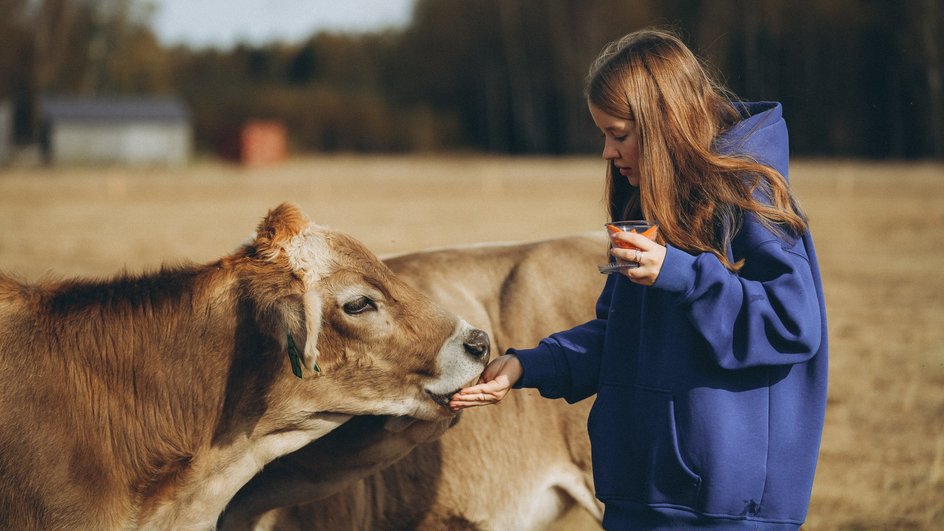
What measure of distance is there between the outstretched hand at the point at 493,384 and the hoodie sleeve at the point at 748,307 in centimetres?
85

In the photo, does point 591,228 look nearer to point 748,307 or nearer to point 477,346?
point 477,346

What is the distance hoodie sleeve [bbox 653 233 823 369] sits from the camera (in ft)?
9.50

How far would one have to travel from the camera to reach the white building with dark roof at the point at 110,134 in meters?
57.9

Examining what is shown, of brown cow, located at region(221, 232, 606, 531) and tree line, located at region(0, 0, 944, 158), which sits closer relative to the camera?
brown cow, located at region(221, 232, 606, 531)

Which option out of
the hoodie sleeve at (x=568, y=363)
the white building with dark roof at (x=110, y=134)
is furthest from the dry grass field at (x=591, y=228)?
the white building with dark roof at (x=110, y=134)

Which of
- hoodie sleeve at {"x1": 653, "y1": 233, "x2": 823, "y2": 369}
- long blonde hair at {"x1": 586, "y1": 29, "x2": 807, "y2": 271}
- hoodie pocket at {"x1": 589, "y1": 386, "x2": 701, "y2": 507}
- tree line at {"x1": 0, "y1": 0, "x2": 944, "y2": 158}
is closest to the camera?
hoodie sleeve at {"x1": 653, "y1": 233, "x2": 823, "y2": 369}

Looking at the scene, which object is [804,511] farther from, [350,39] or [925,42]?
[350,39]

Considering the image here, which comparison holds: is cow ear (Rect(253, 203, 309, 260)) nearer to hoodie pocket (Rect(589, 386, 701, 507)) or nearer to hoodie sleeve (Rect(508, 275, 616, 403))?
hoodie sleeve (Rect(508, 275, 616, 403))

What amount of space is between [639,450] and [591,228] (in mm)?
15919

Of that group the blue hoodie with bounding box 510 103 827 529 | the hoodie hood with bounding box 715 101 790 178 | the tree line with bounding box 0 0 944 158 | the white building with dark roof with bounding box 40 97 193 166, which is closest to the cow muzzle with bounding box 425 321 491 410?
the blue hoodie with bounding box 510 103 827 529

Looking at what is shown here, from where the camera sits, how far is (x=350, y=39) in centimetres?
8438

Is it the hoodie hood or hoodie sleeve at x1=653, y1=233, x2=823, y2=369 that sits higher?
the hoodie hood

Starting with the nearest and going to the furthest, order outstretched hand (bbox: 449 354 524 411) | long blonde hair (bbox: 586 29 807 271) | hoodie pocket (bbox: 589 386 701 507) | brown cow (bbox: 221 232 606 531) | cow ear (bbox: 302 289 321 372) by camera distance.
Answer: long blonde hair (bbox: 586 29 807 271) < hoodie pocket (bbox: 589 386 701 507) < cow ear (bbox: 302 289 321 372) < outstretched hand (bbox: 449 354 524 411) < brown cow (bbox: 221 232 606 531)

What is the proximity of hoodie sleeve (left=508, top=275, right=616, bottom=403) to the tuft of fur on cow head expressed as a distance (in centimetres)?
78
